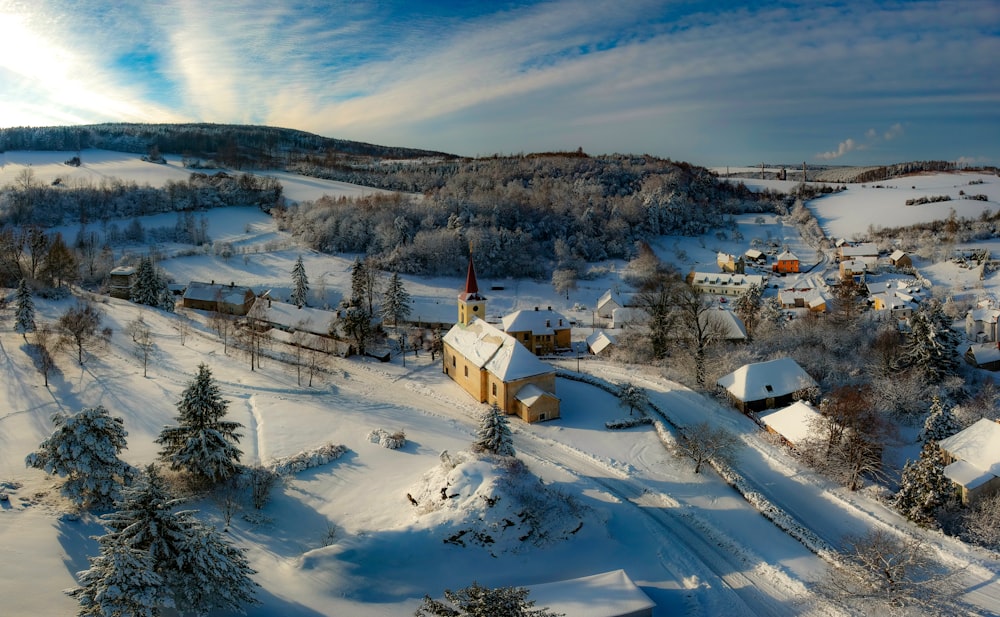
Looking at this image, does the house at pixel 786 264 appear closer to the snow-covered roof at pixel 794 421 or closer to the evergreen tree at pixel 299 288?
the snow-covered roof at pixel 794 421

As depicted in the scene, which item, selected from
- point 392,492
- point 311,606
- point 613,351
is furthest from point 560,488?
point 613,351

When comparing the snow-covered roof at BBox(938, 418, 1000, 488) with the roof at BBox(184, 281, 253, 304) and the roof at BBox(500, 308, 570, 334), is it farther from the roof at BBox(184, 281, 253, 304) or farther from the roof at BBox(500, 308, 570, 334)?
the roof at BBox(184, 281, 253, 304)

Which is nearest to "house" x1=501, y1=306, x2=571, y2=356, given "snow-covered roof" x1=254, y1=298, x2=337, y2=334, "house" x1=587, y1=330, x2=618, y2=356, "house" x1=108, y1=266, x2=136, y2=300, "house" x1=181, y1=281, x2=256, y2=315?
"house" x1=587, y1=330, x2=618, y2=356

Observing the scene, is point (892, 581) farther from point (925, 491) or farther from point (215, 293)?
point (215, 293)

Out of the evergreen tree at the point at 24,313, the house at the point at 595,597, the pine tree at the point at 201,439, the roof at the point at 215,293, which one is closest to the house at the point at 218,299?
the roof at the point at 215,293

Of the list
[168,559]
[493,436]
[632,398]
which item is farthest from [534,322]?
[168,559]

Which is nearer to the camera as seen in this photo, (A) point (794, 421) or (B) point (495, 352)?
(A) point (794, 421)
